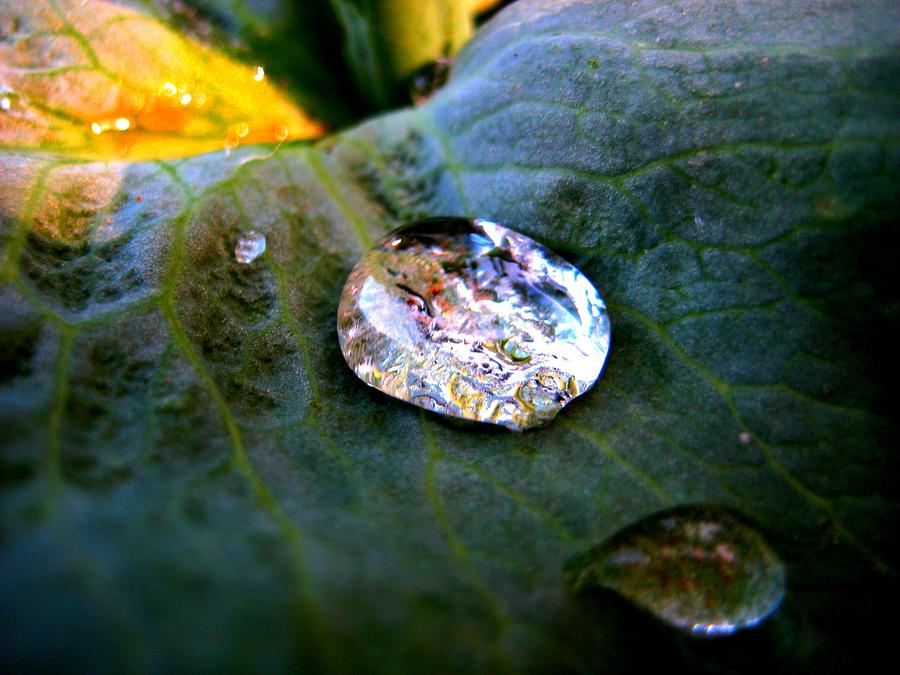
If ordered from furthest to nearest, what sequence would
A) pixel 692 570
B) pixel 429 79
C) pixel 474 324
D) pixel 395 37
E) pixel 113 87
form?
pixel 429 79 < pixel 395 37 < pixel 113 87 < pixel 474 324 < pixel 692 570

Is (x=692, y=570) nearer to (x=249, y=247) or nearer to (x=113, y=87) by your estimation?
(x=249, y=247)

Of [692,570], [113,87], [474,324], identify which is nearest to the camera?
[692,570]

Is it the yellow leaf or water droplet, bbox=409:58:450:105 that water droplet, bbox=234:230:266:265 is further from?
water droplet, bbox=409:58:450:105

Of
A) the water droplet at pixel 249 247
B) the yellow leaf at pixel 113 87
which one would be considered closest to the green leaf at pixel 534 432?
the water droplet at pixel 249 247

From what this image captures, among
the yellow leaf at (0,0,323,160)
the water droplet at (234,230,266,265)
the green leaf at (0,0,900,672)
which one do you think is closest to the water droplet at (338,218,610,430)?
the green leaf at (0,0,900,672)

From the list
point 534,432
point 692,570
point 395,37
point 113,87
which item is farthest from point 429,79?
point 692,570

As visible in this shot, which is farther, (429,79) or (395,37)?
(429,79)

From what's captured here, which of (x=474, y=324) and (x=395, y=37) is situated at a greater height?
(x=395, y=37)

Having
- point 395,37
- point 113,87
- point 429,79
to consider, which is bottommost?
point 429,79
